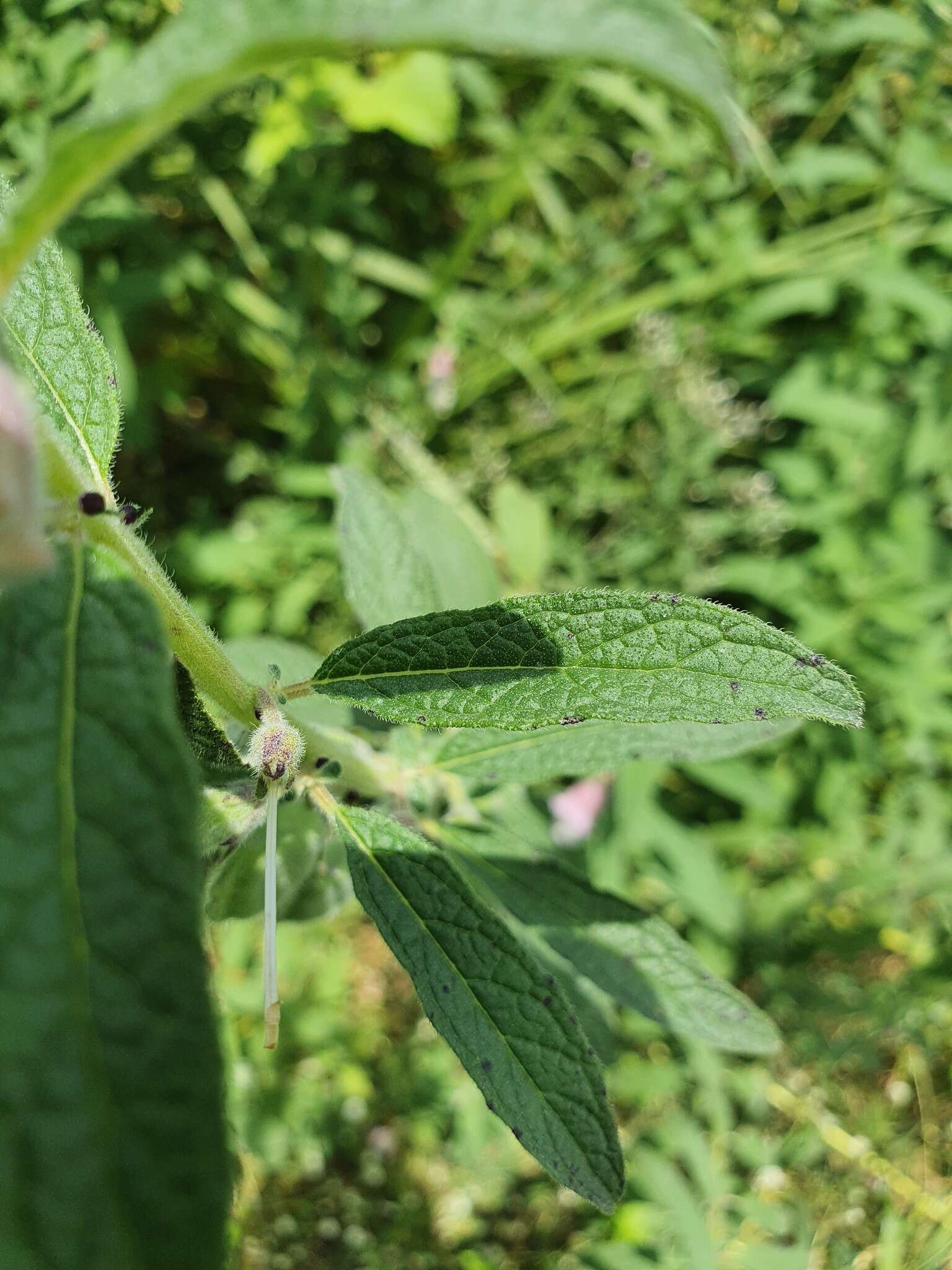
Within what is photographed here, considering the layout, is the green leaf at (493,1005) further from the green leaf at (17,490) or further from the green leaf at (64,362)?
the green leaf at (17,490)

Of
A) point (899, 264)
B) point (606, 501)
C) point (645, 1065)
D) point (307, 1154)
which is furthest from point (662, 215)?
point (307, 1154)

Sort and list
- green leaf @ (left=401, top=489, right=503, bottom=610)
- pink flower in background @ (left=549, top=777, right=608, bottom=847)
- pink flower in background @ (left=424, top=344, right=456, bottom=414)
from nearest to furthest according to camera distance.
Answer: green leaf @ (left=401, top=489, right=503, bottom=610) → pink flower in background @ (left=549, top=777, right=608, bottom=847) → pink flower in background @ (left=424, top=344, right=456, bottom=414)

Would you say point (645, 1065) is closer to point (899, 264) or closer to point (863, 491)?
point (863, 491)

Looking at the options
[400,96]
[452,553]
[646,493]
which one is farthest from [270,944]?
[400,96]

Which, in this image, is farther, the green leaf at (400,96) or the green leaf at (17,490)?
the green leaf at (400,96)

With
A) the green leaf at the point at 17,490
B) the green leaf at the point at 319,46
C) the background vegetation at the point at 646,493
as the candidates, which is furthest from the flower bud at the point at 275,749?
the background vegetation at the point at 646,493

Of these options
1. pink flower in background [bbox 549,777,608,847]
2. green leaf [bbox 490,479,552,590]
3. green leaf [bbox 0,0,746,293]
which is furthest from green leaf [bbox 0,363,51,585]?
green leaf [bbox 490,479,552,590]

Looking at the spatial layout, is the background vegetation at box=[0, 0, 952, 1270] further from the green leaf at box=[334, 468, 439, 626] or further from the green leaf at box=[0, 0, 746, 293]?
the green leaf at box=[0, 0, 746, 293]
